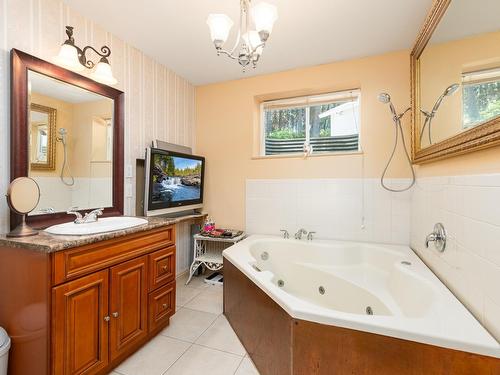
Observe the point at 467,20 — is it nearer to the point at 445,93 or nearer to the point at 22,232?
the point at 445,93

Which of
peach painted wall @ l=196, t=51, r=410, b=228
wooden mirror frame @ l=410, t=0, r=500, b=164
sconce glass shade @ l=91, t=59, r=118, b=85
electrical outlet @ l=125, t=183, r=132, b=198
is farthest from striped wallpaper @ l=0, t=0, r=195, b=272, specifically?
wooden mirror frame @ l=410, t=0, r=500, b=164

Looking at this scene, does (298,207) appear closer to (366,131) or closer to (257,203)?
(257,203)

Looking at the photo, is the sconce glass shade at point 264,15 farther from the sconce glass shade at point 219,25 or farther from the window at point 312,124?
the window at point 312,124

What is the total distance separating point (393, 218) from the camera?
2.40 metres

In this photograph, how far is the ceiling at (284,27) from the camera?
69.7 inches

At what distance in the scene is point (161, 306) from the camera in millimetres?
1854

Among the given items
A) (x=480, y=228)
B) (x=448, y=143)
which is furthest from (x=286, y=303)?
(x=448, y=143)

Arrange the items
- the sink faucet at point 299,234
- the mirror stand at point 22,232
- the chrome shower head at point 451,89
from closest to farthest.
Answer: the mirror stand at point 22,232 → the chrome shower head at point 451,89 → the sink faucet at point 299,234

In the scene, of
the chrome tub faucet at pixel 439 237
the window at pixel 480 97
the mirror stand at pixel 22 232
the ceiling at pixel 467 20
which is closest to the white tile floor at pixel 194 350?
the mirror stand at pixel 22 232

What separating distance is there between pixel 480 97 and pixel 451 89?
0.41 meters

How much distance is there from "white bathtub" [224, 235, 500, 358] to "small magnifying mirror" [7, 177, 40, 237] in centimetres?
133

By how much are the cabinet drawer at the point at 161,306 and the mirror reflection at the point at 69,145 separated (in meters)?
0.85

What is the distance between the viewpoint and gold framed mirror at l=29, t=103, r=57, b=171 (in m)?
1.53

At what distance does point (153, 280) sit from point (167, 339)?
0.47 meters
